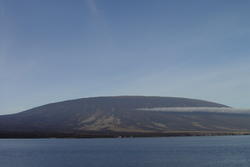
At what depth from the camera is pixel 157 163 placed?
6875 centimetres

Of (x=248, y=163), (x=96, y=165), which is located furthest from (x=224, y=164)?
(x=96, y=165)

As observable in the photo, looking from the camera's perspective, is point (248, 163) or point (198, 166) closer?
point (198, 166)

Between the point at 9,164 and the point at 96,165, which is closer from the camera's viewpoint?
the point at 96,165

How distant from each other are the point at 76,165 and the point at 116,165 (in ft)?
24.4

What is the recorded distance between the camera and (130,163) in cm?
6806

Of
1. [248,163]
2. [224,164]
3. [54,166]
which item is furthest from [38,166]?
[248,163]

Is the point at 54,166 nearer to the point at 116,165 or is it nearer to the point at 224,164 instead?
the point at 116,165

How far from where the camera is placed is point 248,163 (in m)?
67.5

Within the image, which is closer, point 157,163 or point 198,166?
point 198,166

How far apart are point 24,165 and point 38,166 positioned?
12.9ft

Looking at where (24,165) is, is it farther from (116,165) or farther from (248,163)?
(248,163)

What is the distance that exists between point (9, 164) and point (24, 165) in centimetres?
387

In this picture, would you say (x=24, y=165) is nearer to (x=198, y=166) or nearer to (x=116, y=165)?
(x=116, y=165)

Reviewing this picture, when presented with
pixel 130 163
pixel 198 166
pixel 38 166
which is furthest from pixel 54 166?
pixel 198 166
